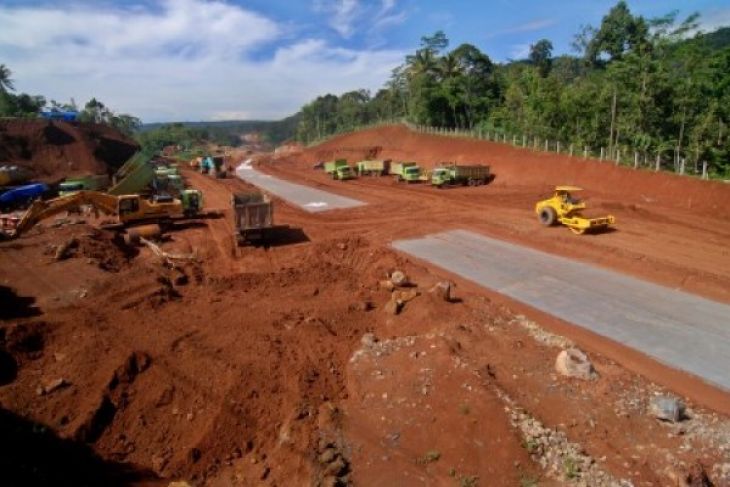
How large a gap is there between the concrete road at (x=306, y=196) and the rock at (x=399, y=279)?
13333mm

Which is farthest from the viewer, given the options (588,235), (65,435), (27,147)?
(27,147)

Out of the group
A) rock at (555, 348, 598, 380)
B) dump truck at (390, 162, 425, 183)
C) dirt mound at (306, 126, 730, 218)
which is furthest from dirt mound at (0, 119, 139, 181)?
rock at (555, 348, 598, 380)

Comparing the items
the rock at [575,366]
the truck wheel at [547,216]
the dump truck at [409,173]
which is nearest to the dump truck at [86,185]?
the dump truck at [409,173]

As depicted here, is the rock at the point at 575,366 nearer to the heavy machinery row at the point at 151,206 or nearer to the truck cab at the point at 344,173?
the heavy machinery row at the point at 151,206

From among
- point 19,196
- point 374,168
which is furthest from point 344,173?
point 19,196

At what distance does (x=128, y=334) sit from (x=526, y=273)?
39.4 ft

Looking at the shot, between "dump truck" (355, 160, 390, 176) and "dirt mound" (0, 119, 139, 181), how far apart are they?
25091mm

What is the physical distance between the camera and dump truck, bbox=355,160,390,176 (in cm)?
4075

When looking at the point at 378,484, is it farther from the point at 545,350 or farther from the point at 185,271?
the point at 185,271

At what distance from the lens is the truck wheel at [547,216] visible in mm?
20531

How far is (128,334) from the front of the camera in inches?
444

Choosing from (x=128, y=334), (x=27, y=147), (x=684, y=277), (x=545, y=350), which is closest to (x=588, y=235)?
(x=684, y=277)

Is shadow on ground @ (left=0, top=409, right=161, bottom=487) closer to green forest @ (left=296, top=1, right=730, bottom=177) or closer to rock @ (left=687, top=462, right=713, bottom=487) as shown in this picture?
rock @ (left=687, top=462, right=713, bottom=487)

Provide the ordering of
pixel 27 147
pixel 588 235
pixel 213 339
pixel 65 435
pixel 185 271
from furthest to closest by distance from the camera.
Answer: pixel 27 147 < pixel 588 235 < pixel 185 271 < pixel 213 339 < pixel 65 435
